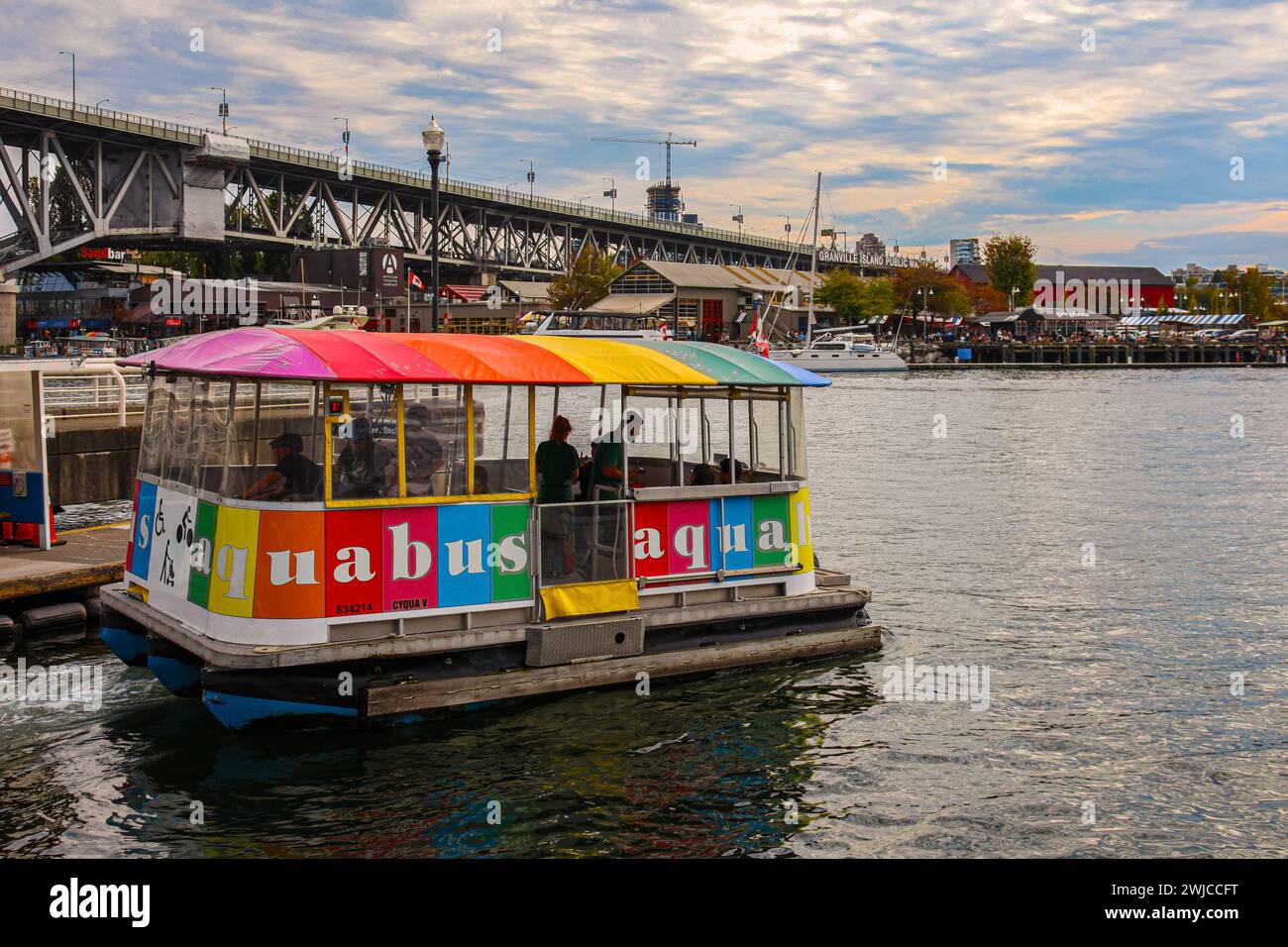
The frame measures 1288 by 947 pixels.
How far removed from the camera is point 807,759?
43.2 feet

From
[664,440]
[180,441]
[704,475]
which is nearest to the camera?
[180,441]

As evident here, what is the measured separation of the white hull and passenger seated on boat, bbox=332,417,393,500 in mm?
97961

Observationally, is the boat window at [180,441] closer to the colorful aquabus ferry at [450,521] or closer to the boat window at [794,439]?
the colorful aquabus ferry at [450,521]

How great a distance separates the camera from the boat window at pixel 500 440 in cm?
1309

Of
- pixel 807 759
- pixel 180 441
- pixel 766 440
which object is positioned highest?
pixel 180 441

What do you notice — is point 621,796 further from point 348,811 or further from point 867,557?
point 867,557

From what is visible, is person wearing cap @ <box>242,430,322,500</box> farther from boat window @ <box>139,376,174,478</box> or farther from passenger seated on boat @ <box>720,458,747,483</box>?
passenger seated on boat @ <box>720,458,747,483</box>

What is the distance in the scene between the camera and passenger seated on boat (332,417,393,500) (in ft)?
39.6

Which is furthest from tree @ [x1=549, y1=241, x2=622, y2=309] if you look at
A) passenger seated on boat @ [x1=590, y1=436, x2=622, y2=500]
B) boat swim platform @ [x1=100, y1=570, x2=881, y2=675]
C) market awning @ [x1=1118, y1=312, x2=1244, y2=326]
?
passenger seated on boat @ [x1=590, y1=436, x2=622, y2=500]

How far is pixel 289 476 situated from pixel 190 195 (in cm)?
10002

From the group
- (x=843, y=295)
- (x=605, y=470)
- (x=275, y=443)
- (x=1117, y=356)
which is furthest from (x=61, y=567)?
(x=843, y=295)

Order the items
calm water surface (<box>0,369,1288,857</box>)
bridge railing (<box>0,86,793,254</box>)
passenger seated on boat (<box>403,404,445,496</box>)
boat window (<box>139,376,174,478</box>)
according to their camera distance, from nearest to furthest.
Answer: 1. calm water surface (<box>0,369,1288,857</box>)
2. passenger seated on boat (<box>403,404,445,496</box>)
3. boat window (<box>139,376,174,478</box>)
4. bridge railing (<box>0,86,793,254</box>)

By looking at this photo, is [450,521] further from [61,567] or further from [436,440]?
[61,567]
